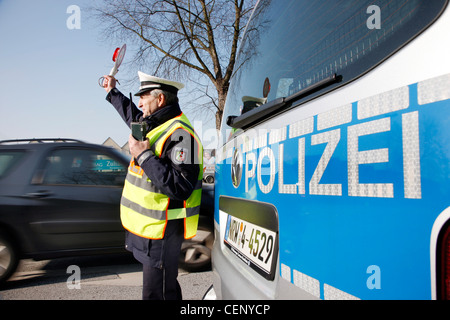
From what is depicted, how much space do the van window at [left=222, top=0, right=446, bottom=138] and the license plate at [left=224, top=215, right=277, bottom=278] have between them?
53 cm

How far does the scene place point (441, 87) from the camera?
2.19ft

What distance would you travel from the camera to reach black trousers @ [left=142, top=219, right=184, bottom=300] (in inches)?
75.1

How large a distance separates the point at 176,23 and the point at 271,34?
1121 cm

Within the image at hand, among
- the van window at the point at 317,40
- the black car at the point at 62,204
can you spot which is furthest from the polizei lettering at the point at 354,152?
the black car at the point at 62,204

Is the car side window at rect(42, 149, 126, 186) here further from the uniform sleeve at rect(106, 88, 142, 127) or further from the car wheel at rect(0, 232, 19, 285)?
the uniform sleeve at rect(106, 88, 142, 127)

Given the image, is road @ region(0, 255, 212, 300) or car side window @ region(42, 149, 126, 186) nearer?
road @ region(0, 255, 212, 300)

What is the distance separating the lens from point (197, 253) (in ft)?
13.1

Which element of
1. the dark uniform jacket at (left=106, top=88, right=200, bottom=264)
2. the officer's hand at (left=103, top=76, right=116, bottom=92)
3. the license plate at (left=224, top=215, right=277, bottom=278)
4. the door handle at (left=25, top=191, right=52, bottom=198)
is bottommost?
the license plate at (left=224, top=215, right=277, bottom=278)

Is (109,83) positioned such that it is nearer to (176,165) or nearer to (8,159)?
(176,165)

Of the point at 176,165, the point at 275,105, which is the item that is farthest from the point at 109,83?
the point at 275,105

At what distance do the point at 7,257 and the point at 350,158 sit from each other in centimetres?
384

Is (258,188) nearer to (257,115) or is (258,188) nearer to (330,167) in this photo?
(257,115)

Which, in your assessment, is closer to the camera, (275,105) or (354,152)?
(354,152)

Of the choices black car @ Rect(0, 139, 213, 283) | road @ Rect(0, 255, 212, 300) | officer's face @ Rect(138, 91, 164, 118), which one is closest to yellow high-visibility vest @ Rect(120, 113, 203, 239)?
officer's face @ Rect(138, 91, 164, 118)
